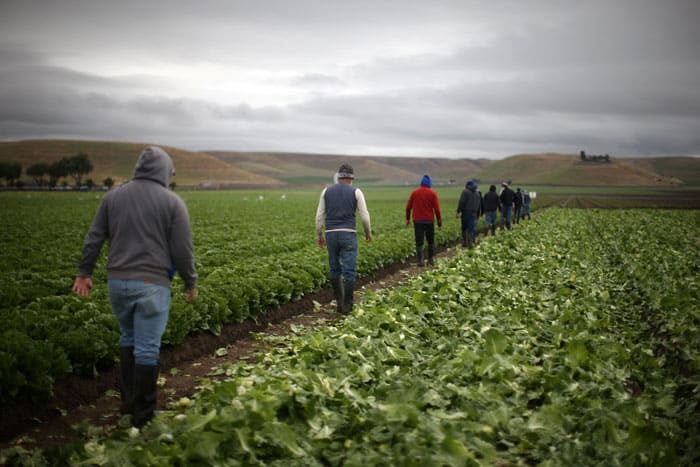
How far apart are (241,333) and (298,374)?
4433 mm

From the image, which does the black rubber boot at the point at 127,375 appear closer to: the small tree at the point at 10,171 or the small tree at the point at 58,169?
the small tree at the point at 10,171

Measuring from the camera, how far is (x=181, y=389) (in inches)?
256

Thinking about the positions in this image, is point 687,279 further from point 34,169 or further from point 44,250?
point 34,169

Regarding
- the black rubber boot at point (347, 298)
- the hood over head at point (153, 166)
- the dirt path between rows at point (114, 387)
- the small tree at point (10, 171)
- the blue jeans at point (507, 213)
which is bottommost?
the dirt path between rows at point (114, 387)

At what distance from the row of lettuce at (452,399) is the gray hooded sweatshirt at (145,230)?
1.30 metres

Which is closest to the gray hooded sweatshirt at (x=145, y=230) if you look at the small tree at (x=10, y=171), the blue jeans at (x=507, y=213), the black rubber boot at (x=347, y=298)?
the black rubber boot at (x=347, y=298)

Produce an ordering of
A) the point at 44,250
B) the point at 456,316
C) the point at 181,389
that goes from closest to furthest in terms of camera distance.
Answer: the point at 181,389
the point at 456,316
the point at 44,250

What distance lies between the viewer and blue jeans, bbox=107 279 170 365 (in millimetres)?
4844

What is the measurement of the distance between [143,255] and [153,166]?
0.87 m

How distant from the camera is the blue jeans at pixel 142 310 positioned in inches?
191

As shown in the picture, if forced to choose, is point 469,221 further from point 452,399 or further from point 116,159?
point 116,159

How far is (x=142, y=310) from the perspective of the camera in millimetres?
4879

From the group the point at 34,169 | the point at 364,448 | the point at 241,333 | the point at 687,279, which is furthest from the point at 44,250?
the point at 34,169

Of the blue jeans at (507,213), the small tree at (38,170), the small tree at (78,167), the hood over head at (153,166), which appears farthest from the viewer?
the small tree at (38,170)
